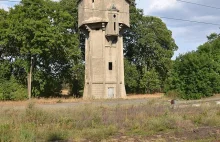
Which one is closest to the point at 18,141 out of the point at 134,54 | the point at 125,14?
the point at 125,14

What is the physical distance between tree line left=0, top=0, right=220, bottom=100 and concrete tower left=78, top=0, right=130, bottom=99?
3.44m

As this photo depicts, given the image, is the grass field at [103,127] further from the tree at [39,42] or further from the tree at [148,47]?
the tree at [148,47]

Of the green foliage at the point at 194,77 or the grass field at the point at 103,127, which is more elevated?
the green foliage at the point at 194,77

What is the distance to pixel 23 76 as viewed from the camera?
4747 cm

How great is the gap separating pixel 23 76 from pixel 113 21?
51.5 feet

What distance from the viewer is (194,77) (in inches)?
1460

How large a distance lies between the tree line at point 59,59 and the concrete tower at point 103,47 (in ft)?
11.3

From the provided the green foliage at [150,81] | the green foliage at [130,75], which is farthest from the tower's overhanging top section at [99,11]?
the green foliage at [150,81]

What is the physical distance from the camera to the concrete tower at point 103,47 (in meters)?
42.7

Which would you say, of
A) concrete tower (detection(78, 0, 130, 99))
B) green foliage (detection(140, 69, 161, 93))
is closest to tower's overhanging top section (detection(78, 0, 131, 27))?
concrete tower (detection(78, 0, 130, 99))

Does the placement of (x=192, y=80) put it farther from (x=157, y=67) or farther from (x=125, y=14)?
(x=157, y=67)

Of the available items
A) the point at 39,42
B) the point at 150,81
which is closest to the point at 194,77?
the point at 39,42

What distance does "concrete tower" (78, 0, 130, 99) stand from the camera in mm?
42719

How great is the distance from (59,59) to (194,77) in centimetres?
2143
